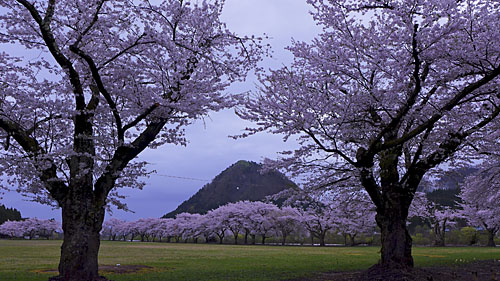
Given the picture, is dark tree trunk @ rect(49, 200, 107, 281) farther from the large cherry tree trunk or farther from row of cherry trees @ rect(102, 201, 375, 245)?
row of cherry trees @ rect(102, 201, 375, 245)

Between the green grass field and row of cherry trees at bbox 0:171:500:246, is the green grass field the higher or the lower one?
the lower one

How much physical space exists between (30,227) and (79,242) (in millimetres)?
95925

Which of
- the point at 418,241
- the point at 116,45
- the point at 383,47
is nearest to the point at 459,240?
the point at 418,241

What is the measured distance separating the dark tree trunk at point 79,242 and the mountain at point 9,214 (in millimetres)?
107392

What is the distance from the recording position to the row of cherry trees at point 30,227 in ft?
287

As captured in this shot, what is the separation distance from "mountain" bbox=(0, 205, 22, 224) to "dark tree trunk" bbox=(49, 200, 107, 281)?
10739 cm

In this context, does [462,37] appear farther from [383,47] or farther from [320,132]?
[320,132]

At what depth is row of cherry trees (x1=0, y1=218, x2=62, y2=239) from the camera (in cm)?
8762

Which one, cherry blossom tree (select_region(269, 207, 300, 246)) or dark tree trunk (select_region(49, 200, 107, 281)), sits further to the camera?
cherry blossom tree (select_region(269, 207, 300, 246))

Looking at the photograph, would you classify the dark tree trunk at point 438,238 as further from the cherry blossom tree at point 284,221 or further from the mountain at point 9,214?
the mountain at point 9,214

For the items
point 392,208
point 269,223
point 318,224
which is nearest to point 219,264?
point 392,208

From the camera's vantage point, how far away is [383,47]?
10.4 m

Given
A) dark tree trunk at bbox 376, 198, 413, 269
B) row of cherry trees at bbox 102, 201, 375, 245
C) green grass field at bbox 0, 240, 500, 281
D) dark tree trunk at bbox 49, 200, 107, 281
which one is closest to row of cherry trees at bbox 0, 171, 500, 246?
row of cherry trees at bbox 102, 201, 375, 245

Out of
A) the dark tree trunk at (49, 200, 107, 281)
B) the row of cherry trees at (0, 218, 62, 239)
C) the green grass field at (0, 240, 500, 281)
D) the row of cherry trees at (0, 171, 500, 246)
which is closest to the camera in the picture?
the dark tree trunk at (49, 200, 107, 281)
